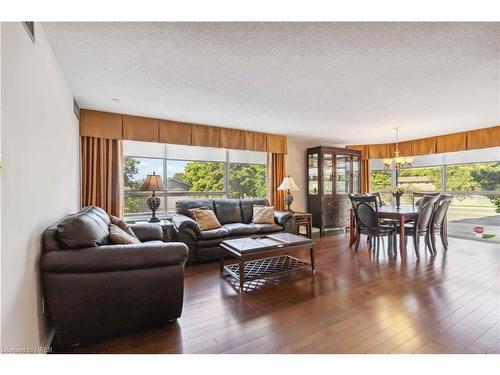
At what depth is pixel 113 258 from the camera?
175cm

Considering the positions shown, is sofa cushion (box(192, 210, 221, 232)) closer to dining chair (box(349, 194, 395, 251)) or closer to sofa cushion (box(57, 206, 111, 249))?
sofa cushion (box(57, 206, 111, 249))

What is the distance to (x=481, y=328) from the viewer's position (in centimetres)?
187

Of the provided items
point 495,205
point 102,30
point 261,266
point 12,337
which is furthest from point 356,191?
point 12,337

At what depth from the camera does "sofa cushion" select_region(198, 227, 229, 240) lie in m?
3.50

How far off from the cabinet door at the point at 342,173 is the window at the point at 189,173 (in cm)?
175

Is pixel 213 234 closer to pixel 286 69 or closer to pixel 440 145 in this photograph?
pixel 286 69

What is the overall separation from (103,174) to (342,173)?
490 centimetres

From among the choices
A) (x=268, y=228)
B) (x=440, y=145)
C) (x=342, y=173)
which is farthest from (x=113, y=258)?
(x=440, y=145)

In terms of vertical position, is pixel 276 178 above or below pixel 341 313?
above

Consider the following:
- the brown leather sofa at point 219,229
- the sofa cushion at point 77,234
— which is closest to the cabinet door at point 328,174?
the brown leather sofa at point 219,229

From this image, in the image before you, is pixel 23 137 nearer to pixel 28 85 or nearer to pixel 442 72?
pixel 28 85

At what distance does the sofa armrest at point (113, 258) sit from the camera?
1640mm

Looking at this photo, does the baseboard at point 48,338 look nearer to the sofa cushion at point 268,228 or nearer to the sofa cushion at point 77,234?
the sofa cushion at point 77,234

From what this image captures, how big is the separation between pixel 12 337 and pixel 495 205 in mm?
7023
